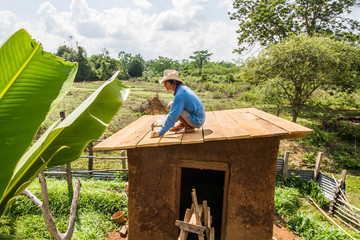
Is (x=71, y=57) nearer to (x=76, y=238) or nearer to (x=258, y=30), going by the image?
(x=258, y=30)

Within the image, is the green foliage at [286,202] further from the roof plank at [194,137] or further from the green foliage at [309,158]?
the roof plank at [194,137]

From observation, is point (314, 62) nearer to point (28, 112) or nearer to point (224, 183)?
point (224, 183)

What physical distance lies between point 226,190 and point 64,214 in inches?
158

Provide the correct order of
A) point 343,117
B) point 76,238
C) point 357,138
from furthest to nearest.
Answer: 1. point 343,117
2. point 357,138
3. point 76,238

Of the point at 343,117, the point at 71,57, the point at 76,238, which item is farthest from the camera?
the point at 71,57

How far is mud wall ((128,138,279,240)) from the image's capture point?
3398mm

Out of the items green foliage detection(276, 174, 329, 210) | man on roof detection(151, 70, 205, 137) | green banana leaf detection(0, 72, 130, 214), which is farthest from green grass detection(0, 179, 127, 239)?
green foliage detection(276, 174, 329, 210)

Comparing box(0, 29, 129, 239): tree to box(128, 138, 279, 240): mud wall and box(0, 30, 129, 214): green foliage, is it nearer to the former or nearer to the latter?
box(0, 30, 129, 214): green foliage

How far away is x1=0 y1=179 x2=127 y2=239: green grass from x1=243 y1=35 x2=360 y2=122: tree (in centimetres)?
1067

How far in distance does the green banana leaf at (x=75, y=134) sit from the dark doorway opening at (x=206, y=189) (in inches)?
156

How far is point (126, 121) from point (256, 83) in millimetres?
9694

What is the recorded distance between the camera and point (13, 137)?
964mm

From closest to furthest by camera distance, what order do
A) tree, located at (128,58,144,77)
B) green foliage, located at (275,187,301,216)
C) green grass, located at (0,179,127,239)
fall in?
green grass, located at (0,179,127,239), green foliage, located at (275,187,301,216), tree, located at (128,58,144,77)

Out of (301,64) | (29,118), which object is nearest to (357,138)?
(301,64)
